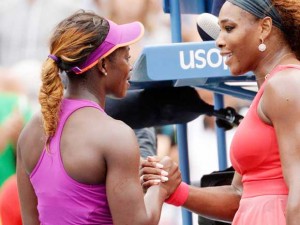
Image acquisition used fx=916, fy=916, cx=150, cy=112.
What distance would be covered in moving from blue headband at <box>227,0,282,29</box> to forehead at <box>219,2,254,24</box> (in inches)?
0.7

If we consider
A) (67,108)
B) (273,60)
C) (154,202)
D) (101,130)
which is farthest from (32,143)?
(273,60)

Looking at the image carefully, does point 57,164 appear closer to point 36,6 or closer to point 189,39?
point 189,39

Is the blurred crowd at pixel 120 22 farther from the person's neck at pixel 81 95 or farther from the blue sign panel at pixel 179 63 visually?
the person's neck at pixel 81 95

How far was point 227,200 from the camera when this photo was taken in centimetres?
339

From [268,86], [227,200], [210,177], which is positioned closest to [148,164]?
[227,200]

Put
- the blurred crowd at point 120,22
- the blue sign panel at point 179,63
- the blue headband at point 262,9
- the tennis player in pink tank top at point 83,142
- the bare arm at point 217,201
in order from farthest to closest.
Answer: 1. the blurred crowd at point 120,22
2. the blue sign panel at point 179,63
3. the bare arm at point 217,201
4. the blue headband at point 262,9
5. the tennis player in pink tank top at point 83,142

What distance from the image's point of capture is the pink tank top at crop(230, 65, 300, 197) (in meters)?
2.87

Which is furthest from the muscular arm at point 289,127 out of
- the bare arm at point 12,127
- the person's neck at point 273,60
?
the bare arm at point 12,127

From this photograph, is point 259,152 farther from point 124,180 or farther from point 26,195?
point 26,195

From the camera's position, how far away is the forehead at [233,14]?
118 inches

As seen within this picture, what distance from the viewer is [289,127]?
2.76m

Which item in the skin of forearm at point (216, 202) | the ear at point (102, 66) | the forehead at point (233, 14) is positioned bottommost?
the skin of forearm at point (216, 202)

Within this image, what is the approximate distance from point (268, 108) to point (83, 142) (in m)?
0.58

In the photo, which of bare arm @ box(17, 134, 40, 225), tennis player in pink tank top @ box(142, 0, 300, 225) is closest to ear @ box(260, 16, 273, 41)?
tennis player in pink tank top @ box(142, 0, 300, 225)
